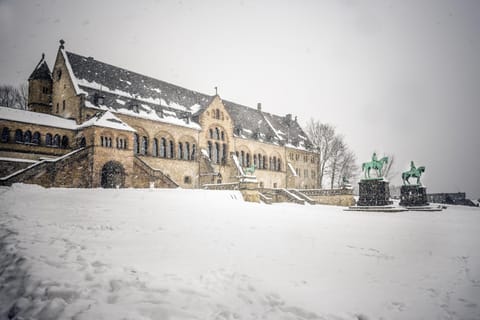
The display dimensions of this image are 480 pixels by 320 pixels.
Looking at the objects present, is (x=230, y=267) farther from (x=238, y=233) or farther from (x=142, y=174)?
(x=142, y=174)

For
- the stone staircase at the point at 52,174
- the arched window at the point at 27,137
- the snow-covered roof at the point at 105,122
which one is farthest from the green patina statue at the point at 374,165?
the arched window at the point at 27,137

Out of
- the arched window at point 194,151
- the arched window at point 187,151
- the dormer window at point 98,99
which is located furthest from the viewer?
the arched window at point 194,151

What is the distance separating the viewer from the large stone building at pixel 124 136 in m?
23.5

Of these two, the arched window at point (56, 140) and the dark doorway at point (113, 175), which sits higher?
the arched window at point (56, 140)

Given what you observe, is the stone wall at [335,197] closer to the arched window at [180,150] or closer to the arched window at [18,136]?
the arched window at [180,150]

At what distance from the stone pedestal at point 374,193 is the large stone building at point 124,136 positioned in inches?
594

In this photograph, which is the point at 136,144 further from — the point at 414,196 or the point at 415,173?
the point at 415,173

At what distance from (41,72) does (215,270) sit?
35.8 m

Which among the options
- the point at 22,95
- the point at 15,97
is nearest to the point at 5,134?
the point at 15,97

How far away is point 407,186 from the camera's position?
24.5 metres

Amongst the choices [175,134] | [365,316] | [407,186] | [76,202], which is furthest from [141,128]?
[365,316]

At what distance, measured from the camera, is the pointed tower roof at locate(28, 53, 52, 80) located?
3181 centimetres

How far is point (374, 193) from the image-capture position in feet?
72.8

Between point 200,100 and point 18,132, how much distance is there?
23133 millimetres
